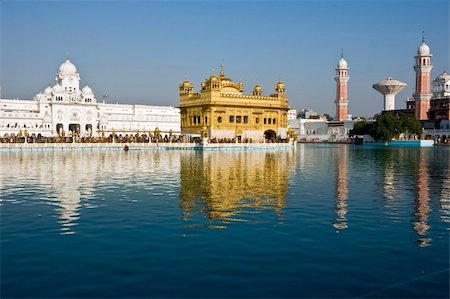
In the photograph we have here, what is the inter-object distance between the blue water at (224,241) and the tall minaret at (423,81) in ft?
265

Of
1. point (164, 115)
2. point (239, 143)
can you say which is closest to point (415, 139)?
point (239, 143)

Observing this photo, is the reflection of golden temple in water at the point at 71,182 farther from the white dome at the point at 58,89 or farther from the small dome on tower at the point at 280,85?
the white dome at the point at 58,89

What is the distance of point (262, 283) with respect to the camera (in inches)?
295

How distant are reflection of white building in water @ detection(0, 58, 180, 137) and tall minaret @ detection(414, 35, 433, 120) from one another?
49135mm

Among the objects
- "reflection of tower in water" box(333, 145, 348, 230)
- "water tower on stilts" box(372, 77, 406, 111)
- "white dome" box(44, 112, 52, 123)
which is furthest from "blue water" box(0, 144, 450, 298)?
"water tower on stilts" box(372, 77, 406, 111)

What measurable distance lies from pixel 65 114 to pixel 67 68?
928 cm

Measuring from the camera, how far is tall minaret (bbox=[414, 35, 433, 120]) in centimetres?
9269

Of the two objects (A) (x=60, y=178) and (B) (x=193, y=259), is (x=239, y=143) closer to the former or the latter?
(A) (x=60, y=178)

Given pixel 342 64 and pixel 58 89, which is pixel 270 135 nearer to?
pixel 58 89

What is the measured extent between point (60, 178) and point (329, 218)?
13.3 meters

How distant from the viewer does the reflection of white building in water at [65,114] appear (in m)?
79.1

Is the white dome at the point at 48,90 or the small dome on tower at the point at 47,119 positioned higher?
the white dome at the point at 48,90

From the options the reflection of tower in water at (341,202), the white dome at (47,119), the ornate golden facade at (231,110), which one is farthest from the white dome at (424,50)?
the reflection of tower in water at (341,202)

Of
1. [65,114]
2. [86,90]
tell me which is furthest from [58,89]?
[86,90]
